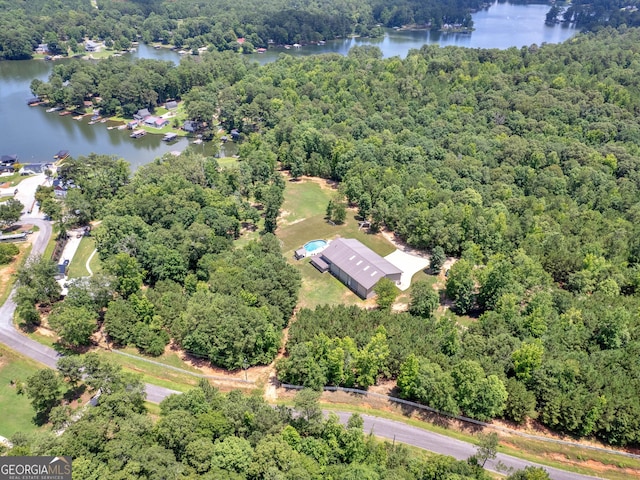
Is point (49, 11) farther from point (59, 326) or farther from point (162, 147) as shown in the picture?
point (59, 326)

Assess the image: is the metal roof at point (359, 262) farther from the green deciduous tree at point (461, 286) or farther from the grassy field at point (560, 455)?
the grassy field at point (560, 455)

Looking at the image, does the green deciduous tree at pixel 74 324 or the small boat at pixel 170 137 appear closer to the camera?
the green deciduous tree at pixel 74 324

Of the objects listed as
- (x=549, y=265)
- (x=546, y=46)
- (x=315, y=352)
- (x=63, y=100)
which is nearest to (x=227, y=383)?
(x=315, y=352)

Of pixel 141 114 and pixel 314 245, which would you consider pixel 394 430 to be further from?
pixel 141 114

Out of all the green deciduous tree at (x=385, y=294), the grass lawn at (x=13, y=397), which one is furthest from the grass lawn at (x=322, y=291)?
the grass lawn at (x=13, y=397)

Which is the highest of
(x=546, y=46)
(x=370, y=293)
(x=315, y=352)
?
(x=546, y=46)

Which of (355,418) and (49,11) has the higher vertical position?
(49,11)

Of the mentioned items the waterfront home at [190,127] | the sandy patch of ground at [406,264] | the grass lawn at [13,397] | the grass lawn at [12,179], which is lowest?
the sandy patch of ground at [406,264]
